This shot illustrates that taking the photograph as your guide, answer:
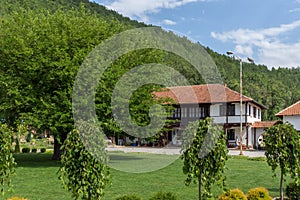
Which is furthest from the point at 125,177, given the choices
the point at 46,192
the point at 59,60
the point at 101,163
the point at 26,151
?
the point at 26,151

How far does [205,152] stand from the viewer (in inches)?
308

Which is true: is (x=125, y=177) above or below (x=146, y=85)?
below

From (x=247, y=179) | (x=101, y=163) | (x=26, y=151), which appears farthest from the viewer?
(x=26, y=151)

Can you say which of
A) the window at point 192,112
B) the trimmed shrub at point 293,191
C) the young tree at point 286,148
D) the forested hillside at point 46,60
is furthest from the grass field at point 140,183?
the window at point 192,112

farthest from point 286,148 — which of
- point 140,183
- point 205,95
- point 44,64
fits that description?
point 205,95

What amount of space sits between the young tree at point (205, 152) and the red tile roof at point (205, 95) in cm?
2951

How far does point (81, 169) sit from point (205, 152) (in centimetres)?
253

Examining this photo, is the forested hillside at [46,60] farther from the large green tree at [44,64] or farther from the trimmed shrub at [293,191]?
the trimmed shrub at [293,191]

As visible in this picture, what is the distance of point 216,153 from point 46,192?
19.2 feet

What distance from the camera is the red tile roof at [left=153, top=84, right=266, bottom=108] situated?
3841cm

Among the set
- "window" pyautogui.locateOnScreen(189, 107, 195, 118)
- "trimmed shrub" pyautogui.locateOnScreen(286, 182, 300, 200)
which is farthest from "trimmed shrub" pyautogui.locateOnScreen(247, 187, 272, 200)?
"window" pyautogui.locateOnScreen(189, 107, 195, 118)

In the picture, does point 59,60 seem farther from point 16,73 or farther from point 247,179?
point 247,179

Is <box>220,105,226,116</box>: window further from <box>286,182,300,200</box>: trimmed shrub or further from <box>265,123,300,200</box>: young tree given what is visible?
<box>265,123,300,200</box>: young tree

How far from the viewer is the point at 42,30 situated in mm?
19688
